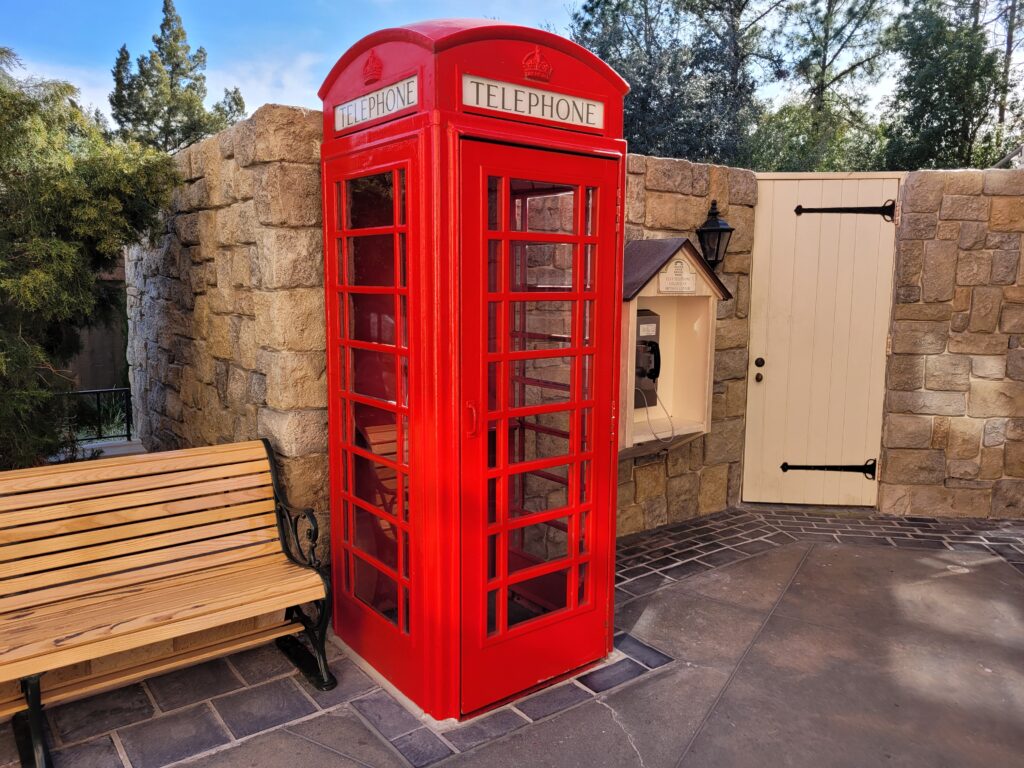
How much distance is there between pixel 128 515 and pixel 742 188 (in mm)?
4445

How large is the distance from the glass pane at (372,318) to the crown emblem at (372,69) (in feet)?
2.78

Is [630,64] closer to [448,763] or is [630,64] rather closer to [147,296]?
[147,296]

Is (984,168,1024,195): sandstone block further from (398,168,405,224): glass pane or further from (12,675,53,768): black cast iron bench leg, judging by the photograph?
(12,675,53,768): black cast iron bench leg

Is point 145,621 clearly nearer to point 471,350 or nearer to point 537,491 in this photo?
point 471,350

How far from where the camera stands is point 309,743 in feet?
9.66

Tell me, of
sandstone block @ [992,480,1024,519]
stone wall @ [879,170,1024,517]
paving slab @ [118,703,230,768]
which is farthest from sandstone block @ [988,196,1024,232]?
paving slab @ [118,703,230,768]

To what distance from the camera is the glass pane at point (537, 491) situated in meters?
3.46

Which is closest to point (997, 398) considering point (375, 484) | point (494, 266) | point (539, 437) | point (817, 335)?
point (817, 335)

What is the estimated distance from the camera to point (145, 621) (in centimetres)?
286

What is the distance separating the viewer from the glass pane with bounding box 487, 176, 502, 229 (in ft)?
9.61

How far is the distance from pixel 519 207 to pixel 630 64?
48.5ft

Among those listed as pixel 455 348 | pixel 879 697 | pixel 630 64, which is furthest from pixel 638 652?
pixel 630 64

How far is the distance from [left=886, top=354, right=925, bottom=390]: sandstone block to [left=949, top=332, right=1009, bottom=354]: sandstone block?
0.30m

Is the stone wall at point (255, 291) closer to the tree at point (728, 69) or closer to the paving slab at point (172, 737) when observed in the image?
the paving slab at point (172, 737)
